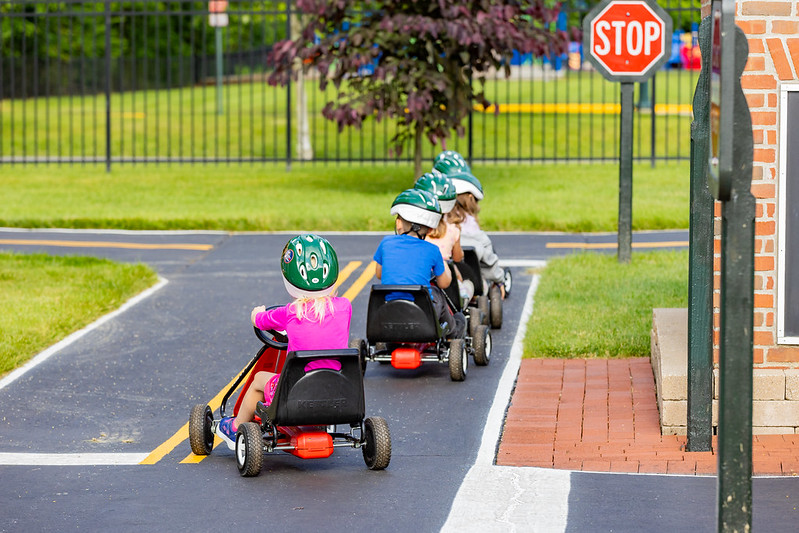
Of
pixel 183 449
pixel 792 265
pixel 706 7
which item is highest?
pixel 706 7

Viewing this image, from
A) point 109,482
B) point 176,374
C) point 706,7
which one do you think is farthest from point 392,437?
point 706,7

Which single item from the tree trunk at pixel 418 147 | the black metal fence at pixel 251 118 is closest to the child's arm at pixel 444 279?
the black metal fence at pixel 251 118

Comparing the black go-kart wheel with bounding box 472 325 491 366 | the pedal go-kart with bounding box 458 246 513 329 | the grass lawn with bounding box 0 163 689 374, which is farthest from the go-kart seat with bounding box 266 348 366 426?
the pedal go-kart with bounding box 458 246 513 329

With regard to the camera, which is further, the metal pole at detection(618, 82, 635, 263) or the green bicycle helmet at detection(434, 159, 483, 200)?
the metal pole at detection(618, 82, 635, 263)

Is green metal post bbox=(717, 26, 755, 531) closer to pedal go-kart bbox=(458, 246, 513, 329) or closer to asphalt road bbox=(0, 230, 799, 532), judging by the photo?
asphalt road bbox=(0, 230, 799, 532)

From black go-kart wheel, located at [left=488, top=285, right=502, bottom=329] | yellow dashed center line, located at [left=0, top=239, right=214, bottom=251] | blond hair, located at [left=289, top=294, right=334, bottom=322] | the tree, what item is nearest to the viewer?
blond hair, located at [left=289, top=294, right=334, bottom=322]

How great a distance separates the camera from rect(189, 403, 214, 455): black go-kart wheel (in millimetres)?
7066

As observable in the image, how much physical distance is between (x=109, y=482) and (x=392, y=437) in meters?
1.62

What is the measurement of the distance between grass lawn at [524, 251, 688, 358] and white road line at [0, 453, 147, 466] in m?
3.34

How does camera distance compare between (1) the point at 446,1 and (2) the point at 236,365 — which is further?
(1) the point at 446,1

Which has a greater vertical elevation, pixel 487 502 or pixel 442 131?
Result: pixel 442 131

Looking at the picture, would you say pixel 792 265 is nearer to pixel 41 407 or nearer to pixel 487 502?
pixel 487 502

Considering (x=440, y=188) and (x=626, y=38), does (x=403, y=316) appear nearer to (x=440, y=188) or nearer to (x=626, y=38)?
(x=440, y=188)

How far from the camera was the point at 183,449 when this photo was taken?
7.29 m
